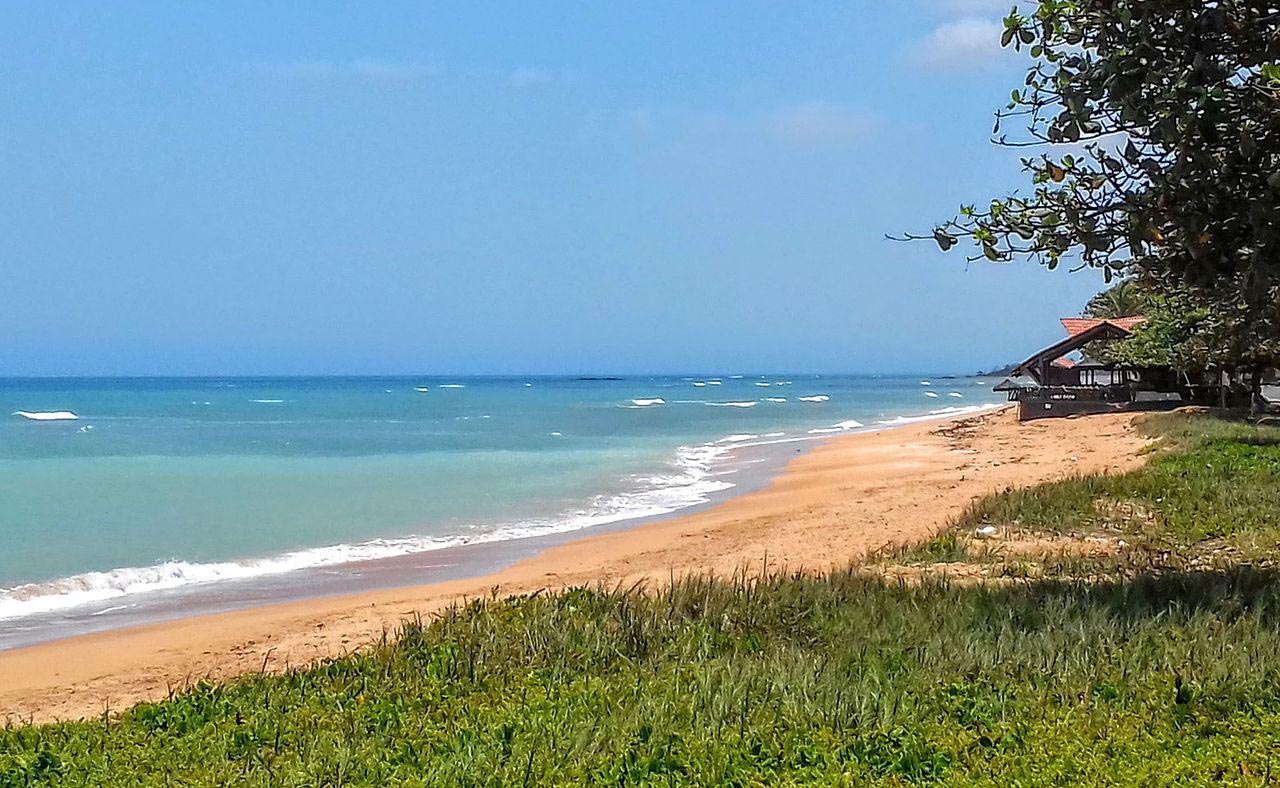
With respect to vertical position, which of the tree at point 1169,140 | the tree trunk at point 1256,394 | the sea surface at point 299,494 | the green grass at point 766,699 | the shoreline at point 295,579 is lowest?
the shoreline at point 295,579

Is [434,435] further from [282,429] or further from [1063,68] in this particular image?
[1063,68]

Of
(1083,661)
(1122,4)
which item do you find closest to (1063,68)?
(1122,4)

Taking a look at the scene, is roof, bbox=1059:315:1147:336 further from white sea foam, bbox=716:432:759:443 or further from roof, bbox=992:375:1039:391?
white sea foam, bbox=716:432:759:443

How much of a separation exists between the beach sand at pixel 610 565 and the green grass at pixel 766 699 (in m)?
1.85

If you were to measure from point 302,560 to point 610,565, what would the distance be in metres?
4.82

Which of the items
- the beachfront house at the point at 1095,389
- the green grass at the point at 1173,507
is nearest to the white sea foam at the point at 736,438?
the beachfront house at the point at 1095,389

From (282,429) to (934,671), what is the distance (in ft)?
168

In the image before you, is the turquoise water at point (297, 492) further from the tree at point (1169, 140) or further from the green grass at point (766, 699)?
the tree at point (1169, 140)

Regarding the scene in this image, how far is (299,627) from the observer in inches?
434

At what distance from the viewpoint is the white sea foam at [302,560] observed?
13578 mm

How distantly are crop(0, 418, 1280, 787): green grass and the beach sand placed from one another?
1.85m

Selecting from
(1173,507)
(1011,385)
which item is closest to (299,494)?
(1173,507)

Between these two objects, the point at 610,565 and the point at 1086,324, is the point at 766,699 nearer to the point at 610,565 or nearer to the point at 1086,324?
the point at 610,565

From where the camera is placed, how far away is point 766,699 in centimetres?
592
